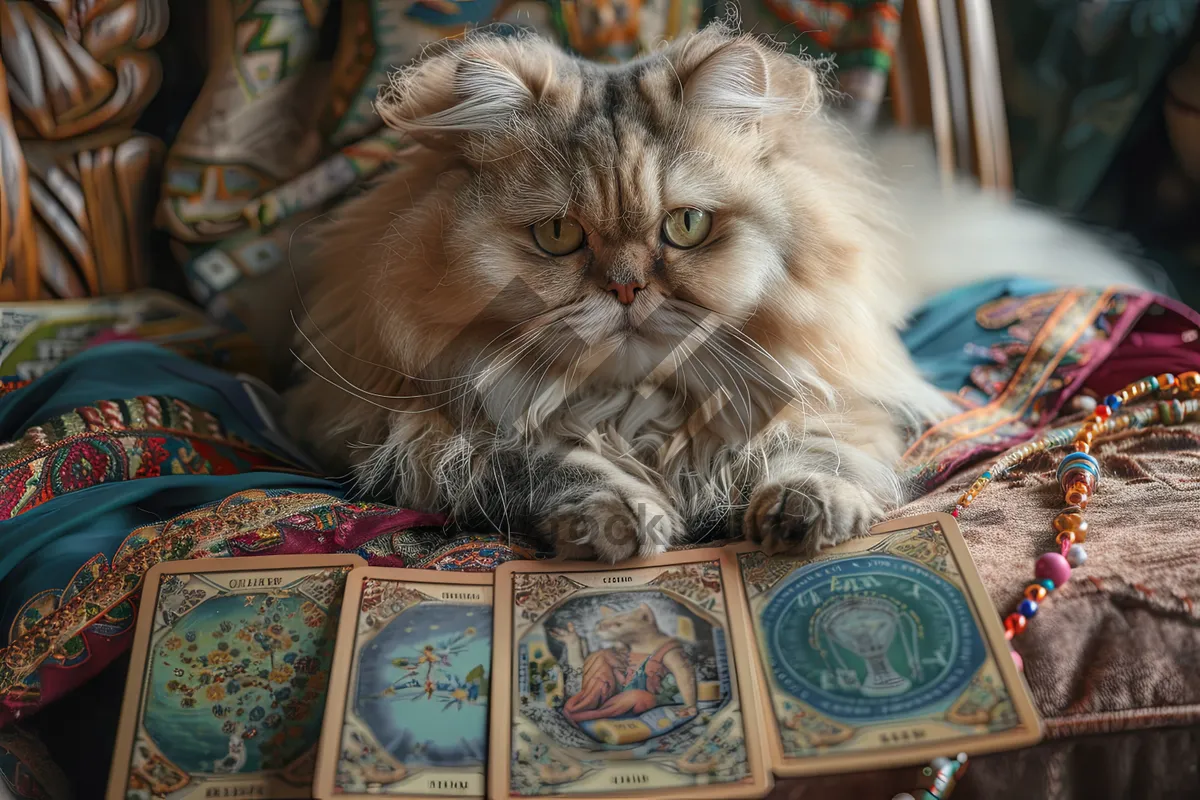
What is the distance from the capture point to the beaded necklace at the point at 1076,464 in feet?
3.13

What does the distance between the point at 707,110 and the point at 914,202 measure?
0.88 metres

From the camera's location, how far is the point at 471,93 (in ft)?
3.81

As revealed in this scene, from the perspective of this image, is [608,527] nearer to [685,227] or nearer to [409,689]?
[409,689]

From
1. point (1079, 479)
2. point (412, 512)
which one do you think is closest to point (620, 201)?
point (412, 512)

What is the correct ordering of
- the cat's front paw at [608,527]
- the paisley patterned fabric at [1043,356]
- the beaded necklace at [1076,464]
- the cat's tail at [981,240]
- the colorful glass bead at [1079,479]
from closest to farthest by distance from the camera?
1. the beaded necklace at [1076,464]
2. the cat's front paw at [608,527]
3. the colorful glass bead at [1079,479]
4. the paisley patterned fabric at [1043,356]
5. the cat's tail at [981,240]

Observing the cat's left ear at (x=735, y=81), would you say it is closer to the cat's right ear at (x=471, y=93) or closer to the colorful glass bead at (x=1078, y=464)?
the cat's right ear at (x=471, y=93)

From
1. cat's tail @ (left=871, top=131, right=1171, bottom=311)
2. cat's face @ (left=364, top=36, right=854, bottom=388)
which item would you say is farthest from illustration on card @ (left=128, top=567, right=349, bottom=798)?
cat's tail @ (left=871, top=131, right=1171, bottom=311)

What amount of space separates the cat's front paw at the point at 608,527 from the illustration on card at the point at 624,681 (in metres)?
0.04

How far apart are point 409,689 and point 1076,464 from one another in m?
0.94

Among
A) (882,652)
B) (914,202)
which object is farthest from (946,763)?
(914,202)

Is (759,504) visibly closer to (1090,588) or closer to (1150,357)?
(1090,588)

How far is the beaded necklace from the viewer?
953mm

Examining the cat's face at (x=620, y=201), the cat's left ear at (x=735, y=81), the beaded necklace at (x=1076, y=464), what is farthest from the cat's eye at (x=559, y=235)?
the beaded necklace at (x=1076, y=464)

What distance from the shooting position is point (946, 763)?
829 mm
